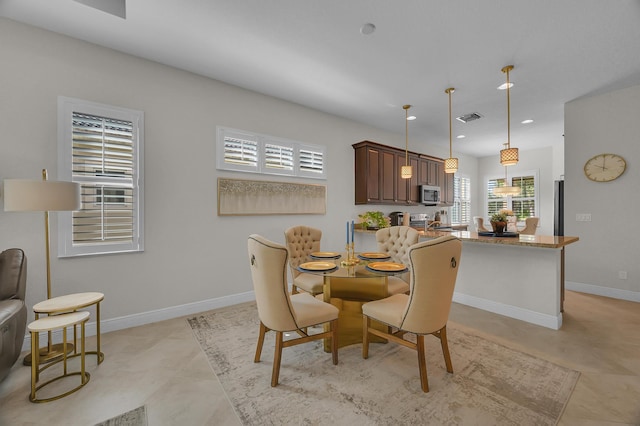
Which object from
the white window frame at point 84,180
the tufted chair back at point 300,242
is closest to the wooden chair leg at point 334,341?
the tufted chair back at point 300,242

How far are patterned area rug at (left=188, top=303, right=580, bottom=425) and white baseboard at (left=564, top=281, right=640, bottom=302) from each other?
291 cm

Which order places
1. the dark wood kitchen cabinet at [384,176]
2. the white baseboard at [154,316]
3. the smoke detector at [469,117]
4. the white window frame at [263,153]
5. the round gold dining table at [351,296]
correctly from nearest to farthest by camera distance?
the round gold dining table at [351,296]
the white baseboard at [154,316]
the white window frame at [263,153]
the smoke detector at [469,117]
the dark wood kitchen cabinet at [384,176]

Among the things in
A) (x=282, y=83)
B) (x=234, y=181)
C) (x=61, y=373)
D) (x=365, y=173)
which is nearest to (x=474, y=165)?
(x=365, y=173)

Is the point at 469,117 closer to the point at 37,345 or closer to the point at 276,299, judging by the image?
the point at 276,299

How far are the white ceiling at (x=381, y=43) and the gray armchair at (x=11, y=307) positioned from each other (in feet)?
6.97

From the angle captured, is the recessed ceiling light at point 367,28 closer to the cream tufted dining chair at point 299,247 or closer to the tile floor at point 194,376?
the cream tufted dining chair at point 299,247

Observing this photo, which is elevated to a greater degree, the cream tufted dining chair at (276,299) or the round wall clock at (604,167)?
the round wall clock at (604,167)

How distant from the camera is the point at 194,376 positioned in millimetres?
2025

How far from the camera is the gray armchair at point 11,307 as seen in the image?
5.84 ft

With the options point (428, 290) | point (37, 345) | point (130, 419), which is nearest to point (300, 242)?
point (428, 290)

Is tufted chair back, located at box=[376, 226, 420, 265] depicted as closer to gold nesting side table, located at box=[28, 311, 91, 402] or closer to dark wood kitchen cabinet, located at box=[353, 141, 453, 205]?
dark wood kitchen cabinet, located at box=[353, 141, 453, 205]

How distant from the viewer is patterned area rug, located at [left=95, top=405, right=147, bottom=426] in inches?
61.7

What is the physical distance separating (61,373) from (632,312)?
6.01 meters

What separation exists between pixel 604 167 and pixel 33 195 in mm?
6671
